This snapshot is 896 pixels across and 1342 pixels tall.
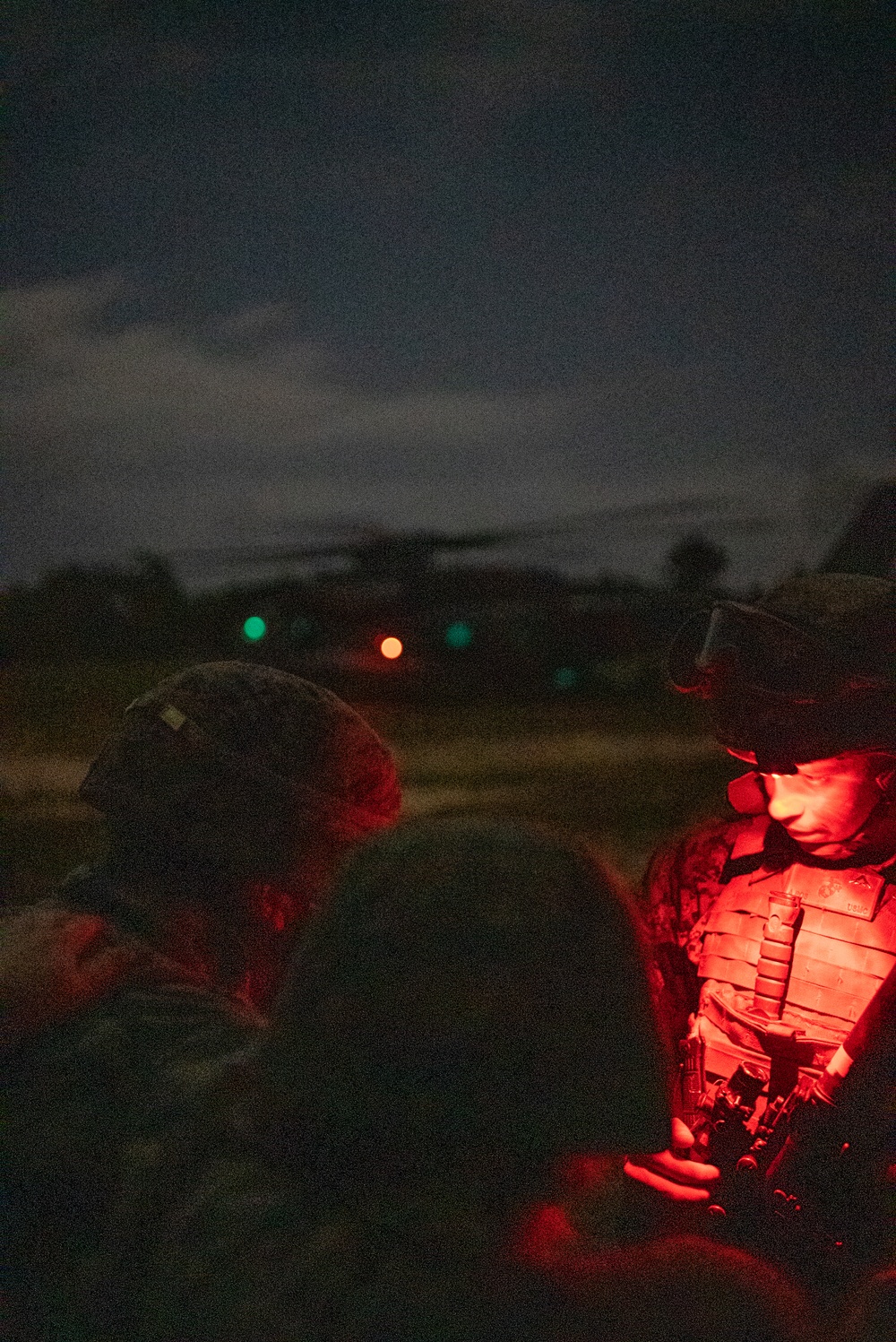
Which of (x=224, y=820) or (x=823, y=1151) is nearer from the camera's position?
(x=823, y=1151)

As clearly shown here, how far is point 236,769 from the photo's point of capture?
2164 millimetres

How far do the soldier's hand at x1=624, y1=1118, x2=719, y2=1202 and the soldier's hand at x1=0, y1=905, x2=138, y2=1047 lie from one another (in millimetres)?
1050

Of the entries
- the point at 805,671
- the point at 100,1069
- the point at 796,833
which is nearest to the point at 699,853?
the point at 796,833

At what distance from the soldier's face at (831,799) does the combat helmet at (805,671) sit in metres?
0.05

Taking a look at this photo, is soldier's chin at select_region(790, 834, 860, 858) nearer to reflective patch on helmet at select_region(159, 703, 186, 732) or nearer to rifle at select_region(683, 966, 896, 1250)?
rifle at select_region(683, 966, 896, 1250)

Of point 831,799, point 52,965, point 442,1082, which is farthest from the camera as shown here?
point 831,799

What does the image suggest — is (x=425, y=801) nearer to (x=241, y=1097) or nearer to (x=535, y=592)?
(x=535, y=592)

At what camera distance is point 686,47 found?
2.14 metres

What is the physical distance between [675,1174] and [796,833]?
2.35ft

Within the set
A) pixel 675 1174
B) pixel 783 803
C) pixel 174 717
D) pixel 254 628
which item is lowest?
pixel 675 1174

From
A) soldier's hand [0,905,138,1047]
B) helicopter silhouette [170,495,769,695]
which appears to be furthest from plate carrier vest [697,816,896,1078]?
soldier's hand [0,905,138,1047]

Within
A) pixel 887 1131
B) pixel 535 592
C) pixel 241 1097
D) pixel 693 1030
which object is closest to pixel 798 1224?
pixel 887 1131

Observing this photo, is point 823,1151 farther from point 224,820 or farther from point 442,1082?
point 224,820

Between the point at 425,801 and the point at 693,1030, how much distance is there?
4.21 ft
